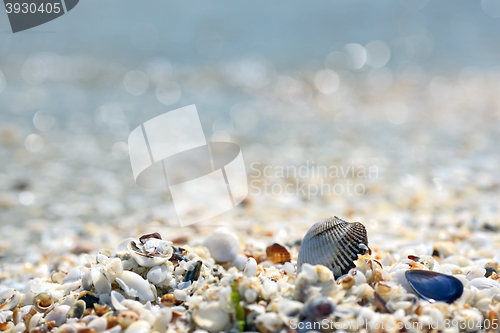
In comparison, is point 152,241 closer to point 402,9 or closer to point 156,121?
point 156,121

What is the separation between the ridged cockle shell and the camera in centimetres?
160

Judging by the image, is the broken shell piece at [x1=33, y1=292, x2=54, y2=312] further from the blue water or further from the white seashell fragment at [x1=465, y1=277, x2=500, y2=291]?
the blue water

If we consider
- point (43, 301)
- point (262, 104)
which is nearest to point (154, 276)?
point (43, 301)

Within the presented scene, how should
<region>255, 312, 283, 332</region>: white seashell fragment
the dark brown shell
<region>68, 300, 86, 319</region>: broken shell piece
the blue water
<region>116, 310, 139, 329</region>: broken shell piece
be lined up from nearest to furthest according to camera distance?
<region>255, 312, 283, 332</region>: white seashell fragment, <region>116, 310, 139, 329</region>: broken shell piece, <region>68, 300, 86, 319</region>: broken shell piece, the dark brown shell, the blue water

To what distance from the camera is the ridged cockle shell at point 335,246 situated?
1597 millimetres

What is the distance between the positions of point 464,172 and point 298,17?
42.0ft

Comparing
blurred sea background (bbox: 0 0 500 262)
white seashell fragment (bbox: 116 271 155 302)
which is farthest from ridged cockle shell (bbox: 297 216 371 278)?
blurred sea background (bbox: 0 0 500 262)

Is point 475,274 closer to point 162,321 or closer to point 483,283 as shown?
point 483,283

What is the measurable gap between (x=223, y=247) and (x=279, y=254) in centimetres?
28

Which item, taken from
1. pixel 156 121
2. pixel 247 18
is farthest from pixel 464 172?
pixel 247 18

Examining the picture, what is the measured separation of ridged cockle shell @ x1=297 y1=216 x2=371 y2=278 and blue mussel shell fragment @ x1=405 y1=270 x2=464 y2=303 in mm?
229

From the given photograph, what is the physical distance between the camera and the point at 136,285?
151cm

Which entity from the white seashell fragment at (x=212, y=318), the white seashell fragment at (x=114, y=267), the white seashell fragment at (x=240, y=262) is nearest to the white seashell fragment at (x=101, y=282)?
the white seashell fragment at (x=114, y=267)

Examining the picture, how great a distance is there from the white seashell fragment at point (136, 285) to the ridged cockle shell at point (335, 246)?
60 centimetres
